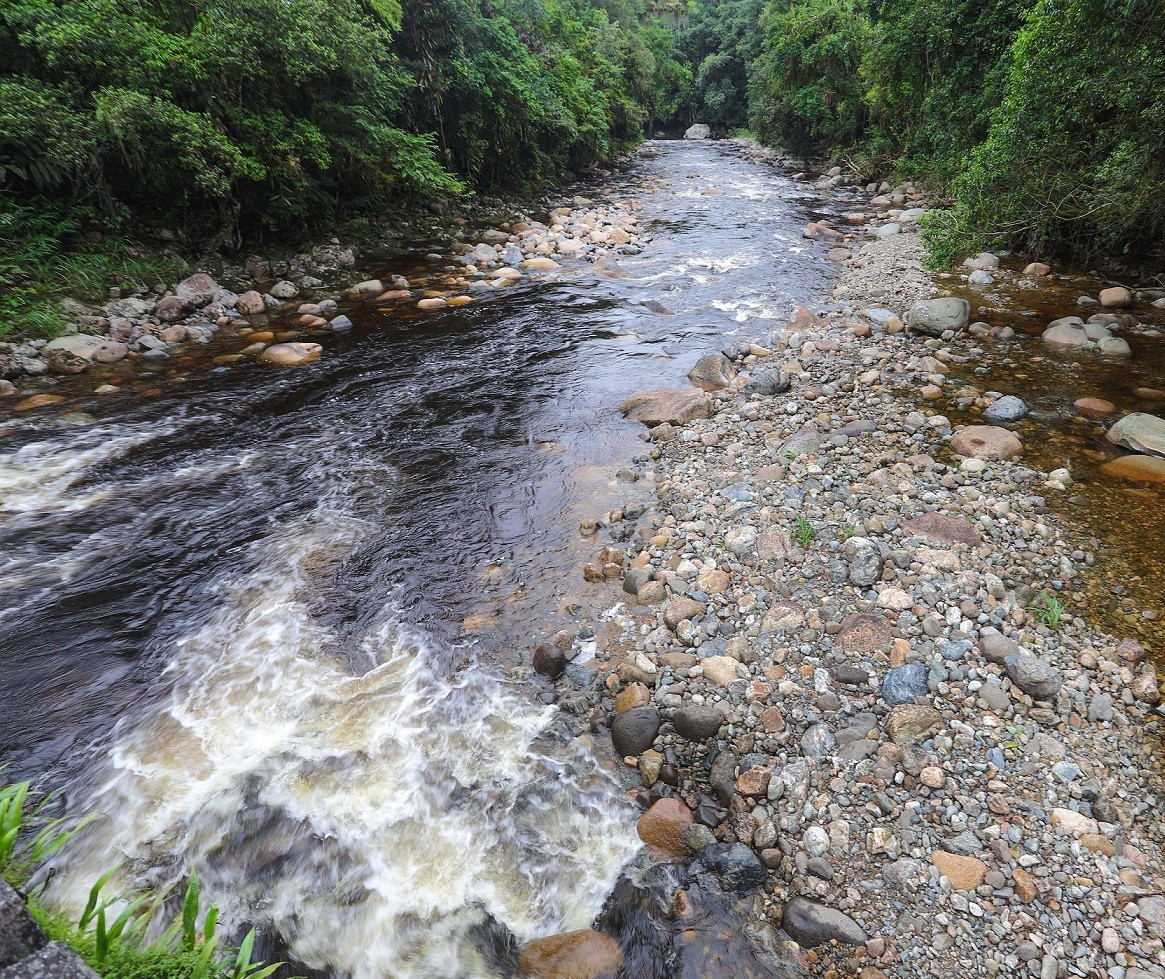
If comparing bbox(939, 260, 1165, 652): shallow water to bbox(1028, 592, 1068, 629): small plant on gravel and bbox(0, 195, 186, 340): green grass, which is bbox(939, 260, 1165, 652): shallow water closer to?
bbox(1028, 592, 1068, 629): small plant on gravel

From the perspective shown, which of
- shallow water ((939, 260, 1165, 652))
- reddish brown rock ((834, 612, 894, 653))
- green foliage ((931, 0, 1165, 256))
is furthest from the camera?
green foliage ((931, 0, 1165, 256))

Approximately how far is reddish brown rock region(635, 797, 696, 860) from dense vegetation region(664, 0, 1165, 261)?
22.2ft

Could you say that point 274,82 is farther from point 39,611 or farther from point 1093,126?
point 1093,126

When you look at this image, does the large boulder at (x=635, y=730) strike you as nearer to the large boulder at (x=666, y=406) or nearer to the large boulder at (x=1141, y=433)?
the large boulder at (x=666, y=406)

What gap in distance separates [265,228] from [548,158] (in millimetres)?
11805

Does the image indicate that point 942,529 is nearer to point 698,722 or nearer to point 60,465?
point 698,722

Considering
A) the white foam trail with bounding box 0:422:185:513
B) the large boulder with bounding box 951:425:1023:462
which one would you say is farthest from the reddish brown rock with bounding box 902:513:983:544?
the white foam trail with bounding box 0:422:185:513

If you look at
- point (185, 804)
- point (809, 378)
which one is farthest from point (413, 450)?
point (809, 378)

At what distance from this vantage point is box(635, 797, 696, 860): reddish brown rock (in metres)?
3.25

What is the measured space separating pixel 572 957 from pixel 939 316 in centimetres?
850

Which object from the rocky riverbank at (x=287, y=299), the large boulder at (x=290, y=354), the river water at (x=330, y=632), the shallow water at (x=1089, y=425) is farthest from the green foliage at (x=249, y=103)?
the shallow water at (x=1089, y=425)

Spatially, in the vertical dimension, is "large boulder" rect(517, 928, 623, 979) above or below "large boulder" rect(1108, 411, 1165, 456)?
below

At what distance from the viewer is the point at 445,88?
1561 centimetres

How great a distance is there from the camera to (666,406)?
7.55 metres
